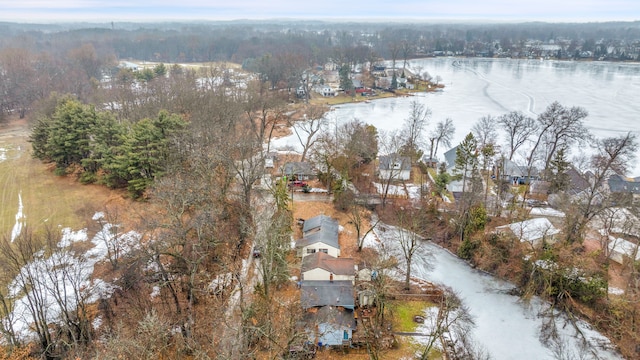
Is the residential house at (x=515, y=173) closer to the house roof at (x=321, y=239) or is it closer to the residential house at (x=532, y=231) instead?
the residential house at (x=532, y=231)

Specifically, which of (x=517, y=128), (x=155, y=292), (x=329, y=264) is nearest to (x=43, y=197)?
(x=155, y=292)

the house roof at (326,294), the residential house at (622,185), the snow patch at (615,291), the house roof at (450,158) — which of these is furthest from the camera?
the house roof at (450,158)

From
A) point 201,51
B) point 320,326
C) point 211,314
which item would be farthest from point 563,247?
point 201,51

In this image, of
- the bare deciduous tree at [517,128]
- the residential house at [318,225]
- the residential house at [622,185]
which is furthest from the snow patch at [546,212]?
the residential house at [318,225]

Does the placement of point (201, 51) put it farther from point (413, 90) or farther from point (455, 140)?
point (455, 140)

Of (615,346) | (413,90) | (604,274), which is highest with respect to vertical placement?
(413,90)

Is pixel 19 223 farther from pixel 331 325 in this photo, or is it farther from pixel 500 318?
pixel 500 318
